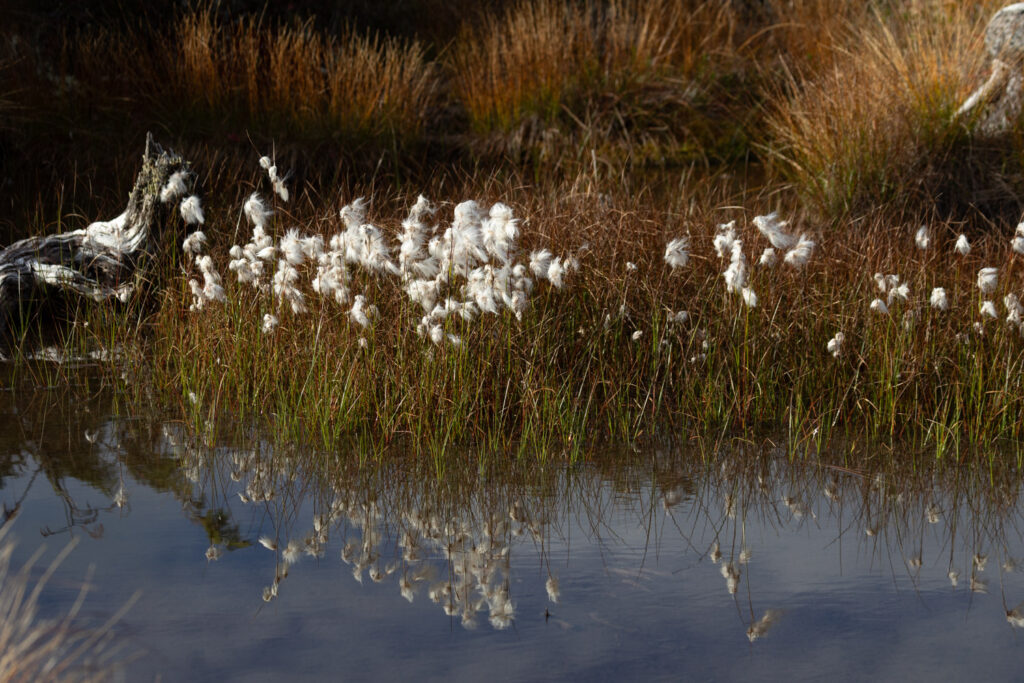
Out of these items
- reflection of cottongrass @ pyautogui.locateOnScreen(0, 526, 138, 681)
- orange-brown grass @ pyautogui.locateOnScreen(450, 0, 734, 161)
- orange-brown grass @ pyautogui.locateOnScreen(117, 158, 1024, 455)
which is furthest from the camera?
orange-brown grass @ pyautogui.locateOnScreen(450, 0, 734, 161)

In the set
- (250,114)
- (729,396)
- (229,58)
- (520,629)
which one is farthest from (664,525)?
(229,58)

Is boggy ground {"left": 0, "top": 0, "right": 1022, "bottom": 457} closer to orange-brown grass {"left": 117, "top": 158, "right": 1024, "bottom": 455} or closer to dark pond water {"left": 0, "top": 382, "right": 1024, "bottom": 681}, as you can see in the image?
orange-brown grass {"left": 117, "top": 158, "right": 1024, "bottom": 455}

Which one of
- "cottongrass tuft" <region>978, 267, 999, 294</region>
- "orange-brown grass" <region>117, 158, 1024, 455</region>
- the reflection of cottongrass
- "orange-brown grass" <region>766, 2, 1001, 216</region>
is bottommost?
the reflection of cottongrass

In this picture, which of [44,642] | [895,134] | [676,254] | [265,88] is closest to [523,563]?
[44,642]

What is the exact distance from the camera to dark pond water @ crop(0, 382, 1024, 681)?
99.2 inches

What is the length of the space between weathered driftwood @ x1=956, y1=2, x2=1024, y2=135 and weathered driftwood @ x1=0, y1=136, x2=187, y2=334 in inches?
197

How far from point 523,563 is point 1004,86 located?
5.86 m

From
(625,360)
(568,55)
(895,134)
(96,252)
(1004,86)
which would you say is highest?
(568,55)

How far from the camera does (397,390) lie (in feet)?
13.1

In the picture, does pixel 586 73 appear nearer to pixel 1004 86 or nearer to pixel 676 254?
pixel 1004 86

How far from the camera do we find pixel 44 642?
2580 mm

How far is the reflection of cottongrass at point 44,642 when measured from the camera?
7.76ft

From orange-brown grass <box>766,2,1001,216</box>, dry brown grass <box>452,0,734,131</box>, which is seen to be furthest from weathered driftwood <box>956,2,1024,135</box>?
dry brown grass <box>452,0,734,131</box>

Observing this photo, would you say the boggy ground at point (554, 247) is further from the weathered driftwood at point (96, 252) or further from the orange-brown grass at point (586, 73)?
the weathered driftwood at point (96, 252)
